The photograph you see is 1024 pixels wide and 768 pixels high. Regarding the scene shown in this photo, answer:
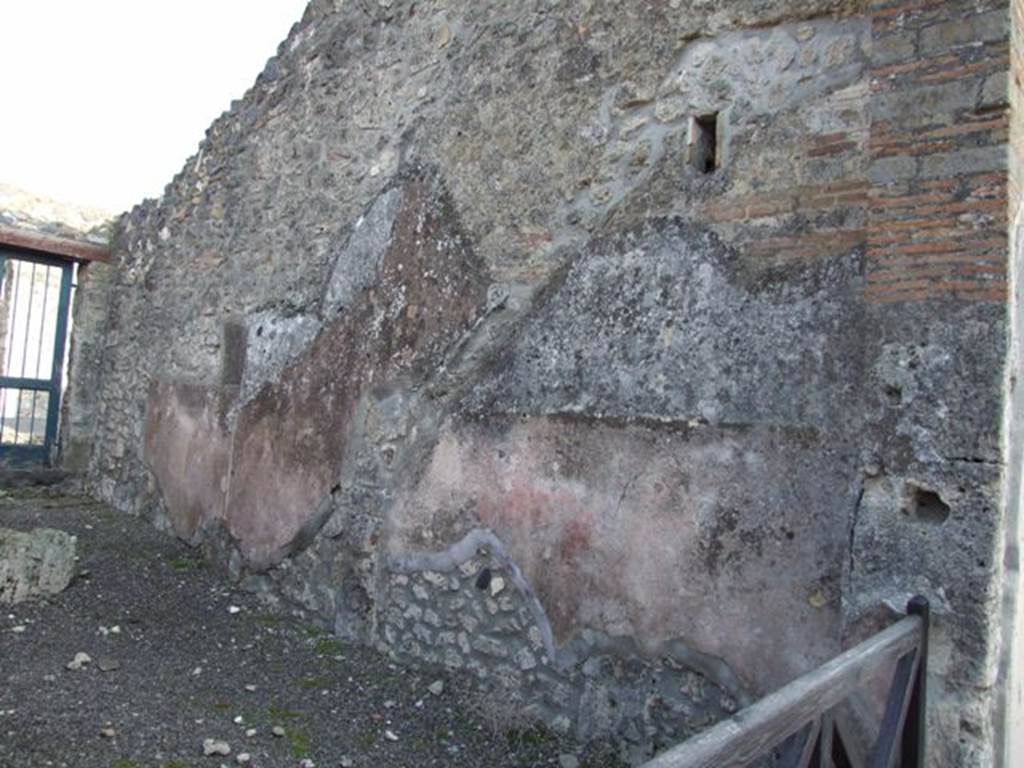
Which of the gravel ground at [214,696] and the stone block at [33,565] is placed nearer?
the gravel ground at [214,696]

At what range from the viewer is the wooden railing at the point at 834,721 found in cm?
152

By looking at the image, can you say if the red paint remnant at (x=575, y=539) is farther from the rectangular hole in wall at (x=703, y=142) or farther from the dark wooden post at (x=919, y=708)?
the rectangular hole in wall at (x=703, y=142)

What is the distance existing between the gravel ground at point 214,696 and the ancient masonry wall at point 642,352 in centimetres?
19

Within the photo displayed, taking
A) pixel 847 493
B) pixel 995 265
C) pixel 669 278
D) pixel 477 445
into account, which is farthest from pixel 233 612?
pixel 995 265

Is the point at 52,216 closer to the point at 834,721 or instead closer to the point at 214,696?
the point at 214,696

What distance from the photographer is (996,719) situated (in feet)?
7.63

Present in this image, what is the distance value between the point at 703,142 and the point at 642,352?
2.88 feet

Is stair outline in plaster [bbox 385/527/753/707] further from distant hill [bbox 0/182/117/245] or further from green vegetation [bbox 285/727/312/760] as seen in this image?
distant hill [bbox 0/182/117/245]

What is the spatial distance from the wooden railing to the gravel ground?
3.90ft

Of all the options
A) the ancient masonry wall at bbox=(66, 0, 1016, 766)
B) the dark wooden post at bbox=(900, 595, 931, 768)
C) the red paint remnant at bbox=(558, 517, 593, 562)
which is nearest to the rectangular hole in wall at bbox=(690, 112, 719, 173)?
→ the ancient masonry wall at bbox=(66, 0, 1016, 766)

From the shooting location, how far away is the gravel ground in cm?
313

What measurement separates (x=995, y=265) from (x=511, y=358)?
6.69 feet

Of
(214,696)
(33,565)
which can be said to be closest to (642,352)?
(214,696)

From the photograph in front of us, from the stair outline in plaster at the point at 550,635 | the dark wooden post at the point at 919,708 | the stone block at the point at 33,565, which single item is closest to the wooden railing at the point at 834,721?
the dark wooden post at the point at 919,708
